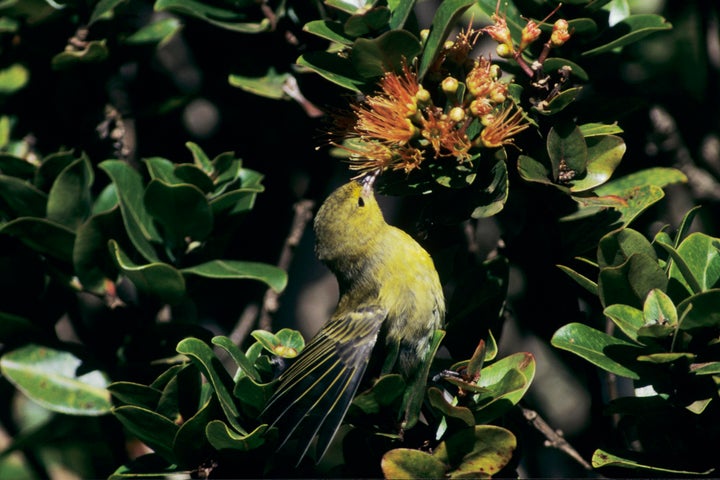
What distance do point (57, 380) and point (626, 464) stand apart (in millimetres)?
2042

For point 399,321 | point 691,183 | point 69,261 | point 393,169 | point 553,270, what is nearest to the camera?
point 393,169

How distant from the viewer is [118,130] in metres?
3.54

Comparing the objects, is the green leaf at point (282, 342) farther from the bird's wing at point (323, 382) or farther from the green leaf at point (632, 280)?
the green leaf at point (632, 280)

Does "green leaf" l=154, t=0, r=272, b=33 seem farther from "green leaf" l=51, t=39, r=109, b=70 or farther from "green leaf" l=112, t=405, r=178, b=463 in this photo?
"green leaf" l=112, t=405, r=178, b=463

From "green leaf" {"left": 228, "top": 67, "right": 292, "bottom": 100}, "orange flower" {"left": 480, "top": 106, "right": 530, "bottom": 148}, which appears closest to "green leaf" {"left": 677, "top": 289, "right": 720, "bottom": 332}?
"orange flower" {"left": 480, "top": 106, "right": 530, "bottom": 148}

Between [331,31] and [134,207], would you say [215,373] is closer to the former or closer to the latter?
[134,207]

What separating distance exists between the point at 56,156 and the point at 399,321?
4.94 ft

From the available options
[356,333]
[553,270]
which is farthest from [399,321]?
[553,270]

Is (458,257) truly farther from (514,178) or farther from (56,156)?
(56,156)

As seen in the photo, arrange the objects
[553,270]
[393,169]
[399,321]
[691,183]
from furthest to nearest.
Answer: [691,183]
[399,321]
[553,270]
[393,169]

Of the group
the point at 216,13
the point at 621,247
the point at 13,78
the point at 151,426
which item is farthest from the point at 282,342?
the point at 13,78

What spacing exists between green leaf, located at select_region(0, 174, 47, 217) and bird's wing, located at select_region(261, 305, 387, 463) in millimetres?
1152

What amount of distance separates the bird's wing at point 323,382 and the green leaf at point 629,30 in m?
1.35

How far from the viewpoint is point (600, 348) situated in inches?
92.6
